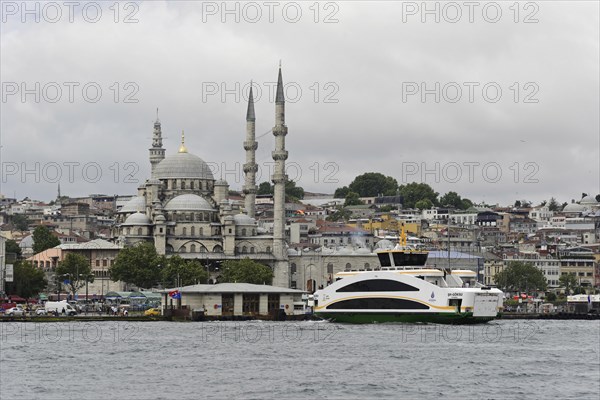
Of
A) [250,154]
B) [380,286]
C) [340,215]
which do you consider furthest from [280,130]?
[340,215]

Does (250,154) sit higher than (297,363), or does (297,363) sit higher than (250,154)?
(250,154)

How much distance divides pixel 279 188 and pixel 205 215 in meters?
8.12

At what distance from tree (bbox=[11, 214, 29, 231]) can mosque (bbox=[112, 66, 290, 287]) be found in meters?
54.9

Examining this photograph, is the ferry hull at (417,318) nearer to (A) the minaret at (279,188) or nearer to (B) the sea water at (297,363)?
(B) the sea water at (297,363)

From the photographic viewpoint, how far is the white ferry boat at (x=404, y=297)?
224 ft

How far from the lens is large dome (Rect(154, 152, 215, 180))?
123 metres

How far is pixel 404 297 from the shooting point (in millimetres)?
68438

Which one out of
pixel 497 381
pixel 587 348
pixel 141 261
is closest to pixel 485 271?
pixel 141 261

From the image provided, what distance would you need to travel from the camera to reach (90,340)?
5766cm

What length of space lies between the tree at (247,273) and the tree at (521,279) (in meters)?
24.9
